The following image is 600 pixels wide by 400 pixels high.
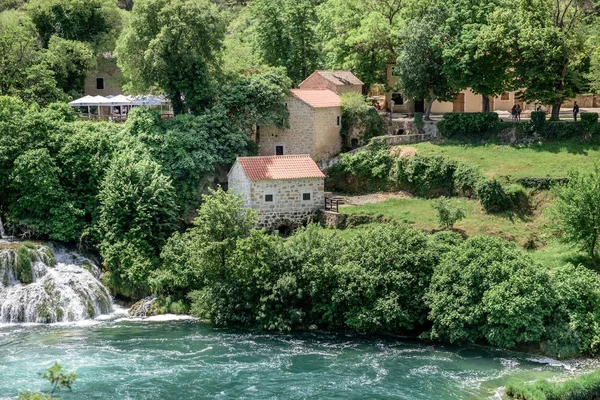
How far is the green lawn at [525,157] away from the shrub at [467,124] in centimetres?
150

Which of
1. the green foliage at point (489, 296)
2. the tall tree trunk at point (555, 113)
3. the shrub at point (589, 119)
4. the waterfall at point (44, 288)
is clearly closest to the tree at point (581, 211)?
the green foliage at point (489, 296)

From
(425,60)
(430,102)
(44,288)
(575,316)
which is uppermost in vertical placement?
(425,60)

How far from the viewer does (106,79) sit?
71.7 meters

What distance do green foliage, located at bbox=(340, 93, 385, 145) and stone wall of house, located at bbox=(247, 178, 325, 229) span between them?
8552 millimetres

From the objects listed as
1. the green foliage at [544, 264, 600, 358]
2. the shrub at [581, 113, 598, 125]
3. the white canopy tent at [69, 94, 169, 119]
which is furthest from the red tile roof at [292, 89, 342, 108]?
the green foliage at [544, 264, 600, 358]

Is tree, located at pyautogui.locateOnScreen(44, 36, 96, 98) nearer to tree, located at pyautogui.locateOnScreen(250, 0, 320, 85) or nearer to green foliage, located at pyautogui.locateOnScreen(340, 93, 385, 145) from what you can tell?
tree, located at pyautogui.locateOnScreen(250, 0, 320, 85)

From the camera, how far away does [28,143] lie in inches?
2035

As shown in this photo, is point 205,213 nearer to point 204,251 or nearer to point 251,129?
point 204,251

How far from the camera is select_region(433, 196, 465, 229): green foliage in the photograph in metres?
47.8

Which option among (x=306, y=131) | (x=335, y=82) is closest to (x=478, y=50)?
(x=335, y=82)

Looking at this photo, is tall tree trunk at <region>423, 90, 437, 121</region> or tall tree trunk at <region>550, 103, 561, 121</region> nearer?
tall tree trunk at <region>550, 103, 561, 121</region>

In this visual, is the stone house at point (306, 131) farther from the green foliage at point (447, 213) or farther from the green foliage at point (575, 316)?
the green foliage at point (575, 316)

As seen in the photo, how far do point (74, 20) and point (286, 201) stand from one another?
3055cm

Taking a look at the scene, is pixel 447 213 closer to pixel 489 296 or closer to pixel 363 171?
pixel 489 296
